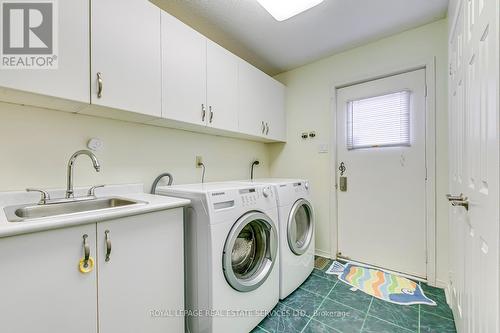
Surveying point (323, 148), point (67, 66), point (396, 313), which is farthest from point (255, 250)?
point (67, 66)

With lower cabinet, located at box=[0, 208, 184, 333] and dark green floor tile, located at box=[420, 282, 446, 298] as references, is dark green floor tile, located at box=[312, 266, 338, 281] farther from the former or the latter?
lower cabinet, located at box=[0, 208, 184, 333]

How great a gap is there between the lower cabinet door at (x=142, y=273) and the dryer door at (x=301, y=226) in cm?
95

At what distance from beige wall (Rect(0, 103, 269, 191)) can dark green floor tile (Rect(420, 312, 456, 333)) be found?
199 cm

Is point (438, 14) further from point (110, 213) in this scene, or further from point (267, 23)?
point (110, 213)

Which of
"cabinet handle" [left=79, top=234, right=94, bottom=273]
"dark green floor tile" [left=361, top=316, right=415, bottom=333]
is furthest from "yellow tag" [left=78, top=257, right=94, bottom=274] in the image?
"dark green floor tile" [left=361, top=316, right=415, bottom=333]

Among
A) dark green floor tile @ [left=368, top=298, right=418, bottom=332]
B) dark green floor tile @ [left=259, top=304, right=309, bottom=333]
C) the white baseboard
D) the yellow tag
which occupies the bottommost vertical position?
dark green floor tile @ [left=259, top=304, right=309, bottom=333]

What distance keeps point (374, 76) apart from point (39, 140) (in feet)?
9.08

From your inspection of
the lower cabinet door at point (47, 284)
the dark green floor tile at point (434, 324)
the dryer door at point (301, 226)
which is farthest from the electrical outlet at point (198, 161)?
the dark green floor tile at point (434, 324)

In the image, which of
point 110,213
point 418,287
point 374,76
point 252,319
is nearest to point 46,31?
point 110,213

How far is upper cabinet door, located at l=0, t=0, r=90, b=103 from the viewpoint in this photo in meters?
0.98

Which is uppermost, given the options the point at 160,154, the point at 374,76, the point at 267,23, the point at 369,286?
the point at 267,23

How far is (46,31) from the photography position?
105 cm

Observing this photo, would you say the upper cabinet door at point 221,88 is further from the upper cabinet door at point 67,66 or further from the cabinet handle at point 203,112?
the upper cabinet door at point 67,66

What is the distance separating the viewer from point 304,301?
173cm
